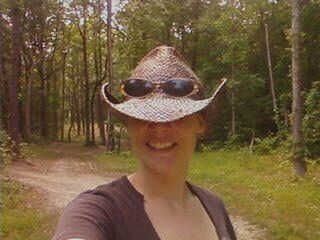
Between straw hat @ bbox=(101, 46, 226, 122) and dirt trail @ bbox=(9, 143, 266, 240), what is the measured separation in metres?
6.58

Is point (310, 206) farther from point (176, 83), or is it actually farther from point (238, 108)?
point (238, 108)

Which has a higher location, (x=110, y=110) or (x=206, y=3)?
(x=206, y=3)

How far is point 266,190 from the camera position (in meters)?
11.2

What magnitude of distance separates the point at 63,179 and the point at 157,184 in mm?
13390

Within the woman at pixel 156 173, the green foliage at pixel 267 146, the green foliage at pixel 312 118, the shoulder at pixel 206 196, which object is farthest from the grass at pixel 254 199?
the woman at pixel 156 173

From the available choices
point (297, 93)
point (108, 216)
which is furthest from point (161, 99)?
point (297, 93)

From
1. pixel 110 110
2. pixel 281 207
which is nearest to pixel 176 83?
pixel 110 110

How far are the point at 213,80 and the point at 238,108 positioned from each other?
2.04 meters

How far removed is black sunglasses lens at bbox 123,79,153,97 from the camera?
1.78 meters

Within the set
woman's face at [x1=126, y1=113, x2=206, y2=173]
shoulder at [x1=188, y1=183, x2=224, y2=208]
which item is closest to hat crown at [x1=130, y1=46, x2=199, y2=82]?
woman's face at [x1=126, y1=113, x2=206, y2=173]

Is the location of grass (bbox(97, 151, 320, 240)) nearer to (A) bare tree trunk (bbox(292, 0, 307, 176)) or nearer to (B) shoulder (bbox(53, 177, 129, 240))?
(A) bare tree trunk (bbox(292, 0, 307, 176))

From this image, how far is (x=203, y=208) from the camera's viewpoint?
1.93 meters

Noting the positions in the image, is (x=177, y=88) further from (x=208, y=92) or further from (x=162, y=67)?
(x=208, y=92)

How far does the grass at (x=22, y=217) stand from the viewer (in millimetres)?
7816
